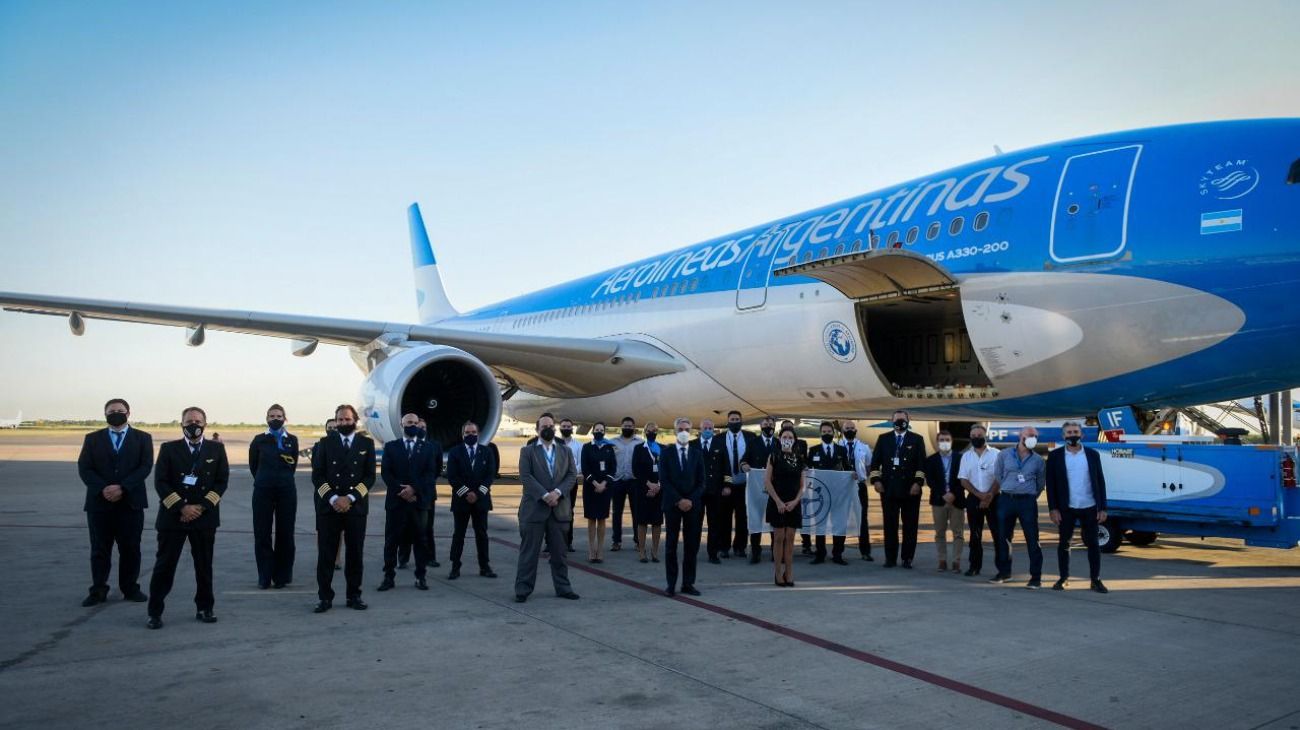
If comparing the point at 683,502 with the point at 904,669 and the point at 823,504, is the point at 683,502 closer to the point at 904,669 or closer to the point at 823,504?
the point at 823,504

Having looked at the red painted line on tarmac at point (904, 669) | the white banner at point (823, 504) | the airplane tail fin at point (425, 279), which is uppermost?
the airplane tail fin at point (425, 279)

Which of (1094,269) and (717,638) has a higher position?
(1094,269)

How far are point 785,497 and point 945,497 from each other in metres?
1.78

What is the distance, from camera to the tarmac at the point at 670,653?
3822 millimetres

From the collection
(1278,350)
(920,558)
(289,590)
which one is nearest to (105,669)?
(289,590)

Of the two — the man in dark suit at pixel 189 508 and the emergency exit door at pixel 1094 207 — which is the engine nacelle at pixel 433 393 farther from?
the emergency exit door at pixel 1094 207

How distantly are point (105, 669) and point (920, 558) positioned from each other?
6926mm

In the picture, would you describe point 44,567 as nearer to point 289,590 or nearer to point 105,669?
point 289,590

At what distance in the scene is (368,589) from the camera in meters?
6.82

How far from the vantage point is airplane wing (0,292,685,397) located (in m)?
12.5

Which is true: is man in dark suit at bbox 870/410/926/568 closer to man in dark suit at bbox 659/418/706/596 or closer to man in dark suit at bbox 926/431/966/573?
man in dark suit at bbox 926/431/966/573

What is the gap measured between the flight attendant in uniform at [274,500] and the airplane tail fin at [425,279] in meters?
16.3

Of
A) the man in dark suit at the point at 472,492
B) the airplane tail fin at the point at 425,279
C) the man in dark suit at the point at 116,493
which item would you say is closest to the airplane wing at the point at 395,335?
the man in dark suit at the point at 472,492

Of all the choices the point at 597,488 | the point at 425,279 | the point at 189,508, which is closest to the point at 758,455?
the point at 597,488
